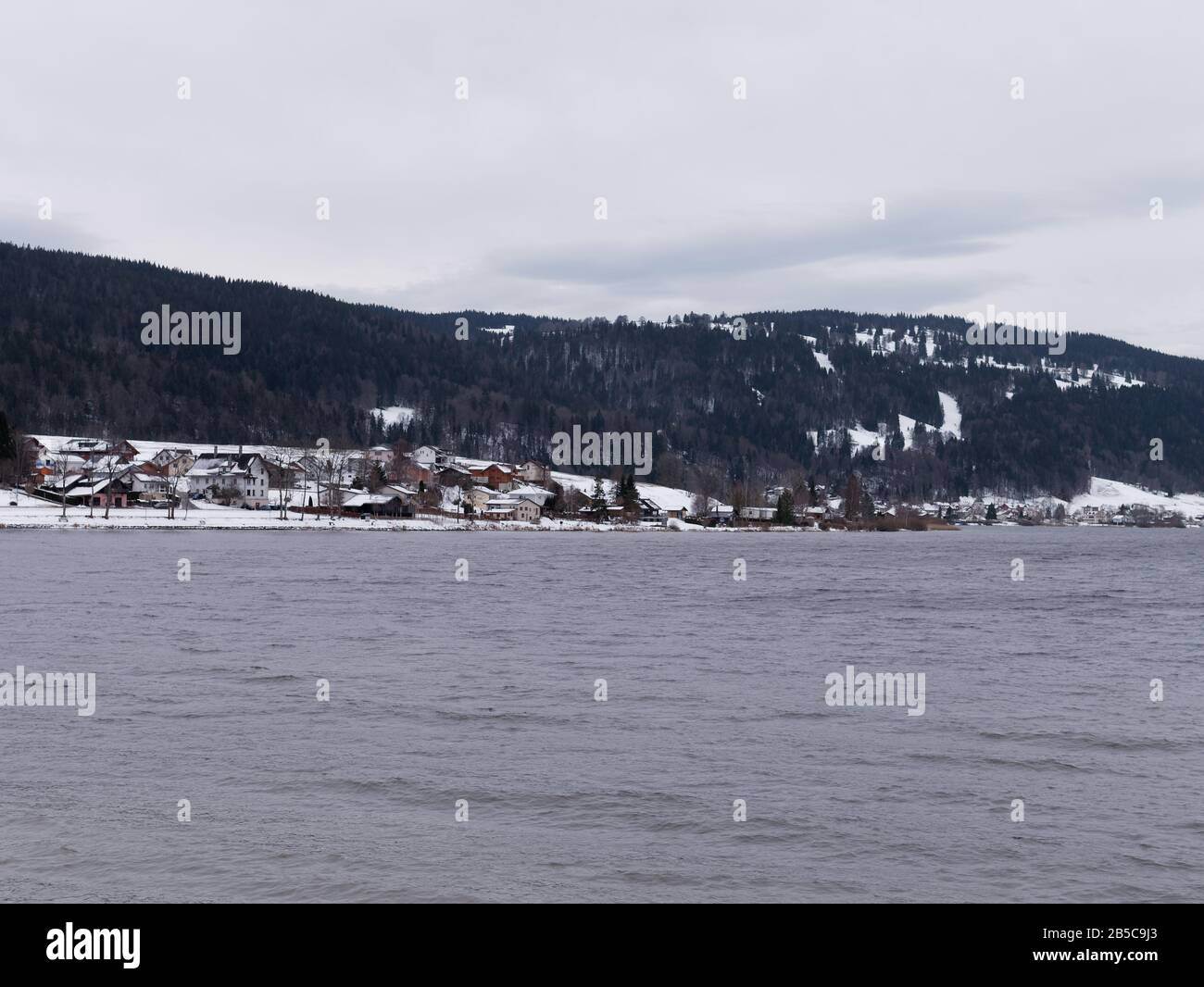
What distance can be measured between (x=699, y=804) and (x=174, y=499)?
4943 inches

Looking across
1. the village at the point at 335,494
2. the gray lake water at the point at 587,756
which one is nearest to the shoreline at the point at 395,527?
the village at the point at 335,494

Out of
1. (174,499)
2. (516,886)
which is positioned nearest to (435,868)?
(516,886)

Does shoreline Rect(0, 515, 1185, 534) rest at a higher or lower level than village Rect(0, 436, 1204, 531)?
lower

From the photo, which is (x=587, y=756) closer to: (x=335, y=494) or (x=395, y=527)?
(x=395, y=527)

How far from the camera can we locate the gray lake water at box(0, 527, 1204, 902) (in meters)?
13.1

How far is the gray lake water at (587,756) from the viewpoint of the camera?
13.1 meters

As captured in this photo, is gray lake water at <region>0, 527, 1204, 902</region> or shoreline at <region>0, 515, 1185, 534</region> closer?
gray lake water at <region>0, 527, 1204, 902</region>

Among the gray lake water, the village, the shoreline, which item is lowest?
the gray lake water

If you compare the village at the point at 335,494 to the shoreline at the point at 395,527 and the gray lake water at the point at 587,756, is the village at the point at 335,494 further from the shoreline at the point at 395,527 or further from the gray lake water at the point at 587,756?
the gray lake water at the point at 587,756

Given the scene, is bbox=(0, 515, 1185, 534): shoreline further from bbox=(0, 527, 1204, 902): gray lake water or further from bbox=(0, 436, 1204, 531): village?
bbox=(0, 527, 1204, 902): gray lake water

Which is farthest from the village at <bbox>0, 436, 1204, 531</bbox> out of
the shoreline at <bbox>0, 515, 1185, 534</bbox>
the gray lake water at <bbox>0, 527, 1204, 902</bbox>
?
the gray lake water at <bbox>0, 527, 1204, 902</bbox>

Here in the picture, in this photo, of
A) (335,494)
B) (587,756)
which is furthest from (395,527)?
(587,756)

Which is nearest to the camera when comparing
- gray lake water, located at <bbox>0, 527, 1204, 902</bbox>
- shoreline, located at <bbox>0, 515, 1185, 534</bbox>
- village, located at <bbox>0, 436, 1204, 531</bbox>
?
gray lake water, located at <bbox>0, 527, 1204, 902</bbox>
